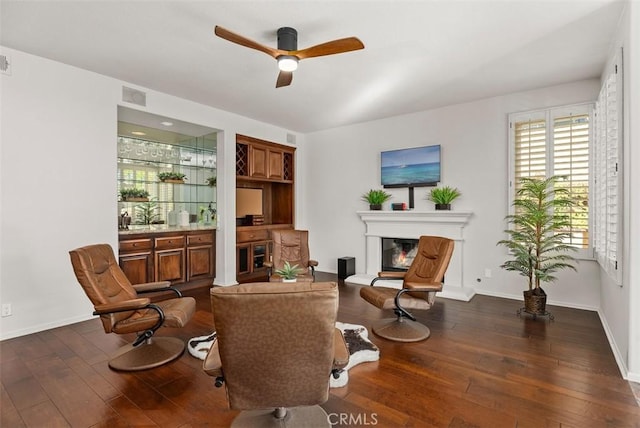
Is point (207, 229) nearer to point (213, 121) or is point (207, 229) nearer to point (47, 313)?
point (213, 121)

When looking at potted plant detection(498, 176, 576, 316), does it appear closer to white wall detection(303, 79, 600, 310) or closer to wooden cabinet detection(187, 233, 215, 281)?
white wall detection(303, 79, 600, 310)

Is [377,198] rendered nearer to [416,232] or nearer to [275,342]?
[416,232]

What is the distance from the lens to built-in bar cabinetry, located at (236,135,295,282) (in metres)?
5.75

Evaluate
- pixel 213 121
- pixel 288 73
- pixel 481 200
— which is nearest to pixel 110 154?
pixel 213 121

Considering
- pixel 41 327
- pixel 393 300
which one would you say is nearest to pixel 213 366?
pixel 393 300

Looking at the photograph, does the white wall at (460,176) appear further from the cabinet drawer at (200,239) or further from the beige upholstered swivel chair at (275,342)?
the beige upholstered swivel chair at (275,342)

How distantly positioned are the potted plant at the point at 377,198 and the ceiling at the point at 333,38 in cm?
171

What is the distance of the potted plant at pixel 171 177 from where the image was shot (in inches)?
221

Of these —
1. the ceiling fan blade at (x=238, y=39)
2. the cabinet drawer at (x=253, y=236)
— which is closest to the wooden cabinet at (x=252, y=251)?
the cabinet drawer at (x=253, y=236)

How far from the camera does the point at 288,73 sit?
10.2 ft

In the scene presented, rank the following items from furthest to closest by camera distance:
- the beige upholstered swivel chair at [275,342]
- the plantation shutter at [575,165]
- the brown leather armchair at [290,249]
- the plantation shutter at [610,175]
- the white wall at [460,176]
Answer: the brown leather armchair at [290,249], the white wall at [460,176], the plantation shutter at [575,165], the plantation shutter at [610,175], the beige upholstered swivel chair at [275,342]

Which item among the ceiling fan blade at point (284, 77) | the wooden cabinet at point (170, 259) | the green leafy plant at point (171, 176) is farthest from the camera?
the green leafy plant at point (171, 176)

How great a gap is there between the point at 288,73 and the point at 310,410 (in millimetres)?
2799

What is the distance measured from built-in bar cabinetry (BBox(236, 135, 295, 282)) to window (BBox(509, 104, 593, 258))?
3.96 metres
